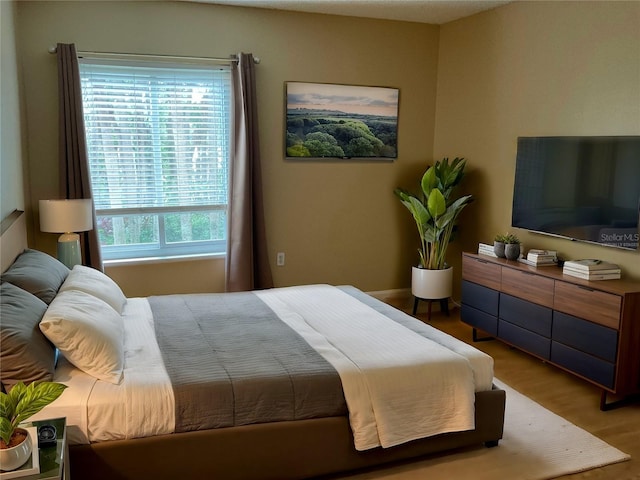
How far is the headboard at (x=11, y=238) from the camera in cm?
282

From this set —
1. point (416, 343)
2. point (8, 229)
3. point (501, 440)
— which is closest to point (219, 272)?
point (8, 229)

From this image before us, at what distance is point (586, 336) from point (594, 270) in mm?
414

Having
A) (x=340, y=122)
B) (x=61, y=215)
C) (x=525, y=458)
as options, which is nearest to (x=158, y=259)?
(x=61, y=215)

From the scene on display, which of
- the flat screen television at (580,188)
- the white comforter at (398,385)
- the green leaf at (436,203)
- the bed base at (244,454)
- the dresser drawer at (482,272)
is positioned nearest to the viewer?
the bed base at (244,454)

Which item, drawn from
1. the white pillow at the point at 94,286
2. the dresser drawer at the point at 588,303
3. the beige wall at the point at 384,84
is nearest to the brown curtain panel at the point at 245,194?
the beige wall at the point at 384,84

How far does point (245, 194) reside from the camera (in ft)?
15.0

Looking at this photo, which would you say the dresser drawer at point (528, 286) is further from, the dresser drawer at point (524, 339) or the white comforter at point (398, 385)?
the white comforter at point (398, 385)

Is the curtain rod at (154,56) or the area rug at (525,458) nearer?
the area rug at (525,458)

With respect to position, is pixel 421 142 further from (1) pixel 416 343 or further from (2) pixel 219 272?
(1) pixel 416 343

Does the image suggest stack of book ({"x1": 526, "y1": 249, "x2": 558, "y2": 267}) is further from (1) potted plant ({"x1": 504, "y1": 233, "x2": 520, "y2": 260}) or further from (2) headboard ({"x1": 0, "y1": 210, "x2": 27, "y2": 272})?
(2) headboard ({"x1": 0, "y1": 210, "x2": 27, "y2": 272})

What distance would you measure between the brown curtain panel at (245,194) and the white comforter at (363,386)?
1.63 metres

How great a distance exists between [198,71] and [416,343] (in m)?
2.96

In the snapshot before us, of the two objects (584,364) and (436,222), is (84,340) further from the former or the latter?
(436,222)

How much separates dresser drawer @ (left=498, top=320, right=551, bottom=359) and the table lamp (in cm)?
303
